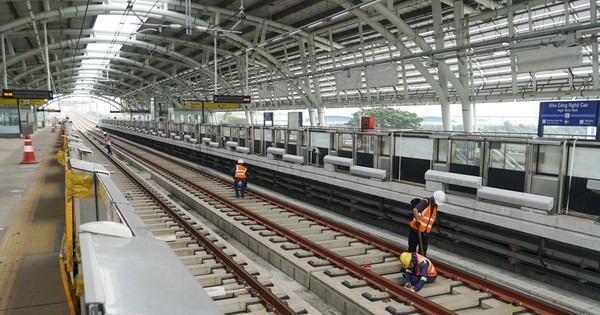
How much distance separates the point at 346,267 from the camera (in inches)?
288

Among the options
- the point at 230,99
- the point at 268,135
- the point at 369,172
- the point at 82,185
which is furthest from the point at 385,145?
the point at 230,99

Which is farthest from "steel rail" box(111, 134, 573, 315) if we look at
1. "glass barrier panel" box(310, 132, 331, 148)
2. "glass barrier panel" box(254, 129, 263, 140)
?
"glass barrier panel" box(254, 129, 263, 140)

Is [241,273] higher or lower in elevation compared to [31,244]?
lower

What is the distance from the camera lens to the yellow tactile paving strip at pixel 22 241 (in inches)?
231

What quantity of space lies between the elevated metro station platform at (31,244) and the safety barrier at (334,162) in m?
7.06

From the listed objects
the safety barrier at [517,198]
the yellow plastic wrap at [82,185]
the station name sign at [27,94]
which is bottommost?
the safety barrier at [517,198]

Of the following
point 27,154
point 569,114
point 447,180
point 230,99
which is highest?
point 230,99

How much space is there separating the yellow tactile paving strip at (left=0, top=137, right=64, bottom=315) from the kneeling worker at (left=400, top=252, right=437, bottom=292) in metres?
5.24

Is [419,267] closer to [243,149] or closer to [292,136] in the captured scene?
[292,136]

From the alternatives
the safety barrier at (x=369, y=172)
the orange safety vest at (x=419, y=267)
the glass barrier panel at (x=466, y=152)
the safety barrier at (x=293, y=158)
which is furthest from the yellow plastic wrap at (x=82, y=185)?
the safety barrier at (x=293, y=158)

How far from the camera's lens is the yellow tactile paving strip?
5.86 m

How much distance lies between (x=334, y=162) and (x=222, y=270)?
6.16 metres

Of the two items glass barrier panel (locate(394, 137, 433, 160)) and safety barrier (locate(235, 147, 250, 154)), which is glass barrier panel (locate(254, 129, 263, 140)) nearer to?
safety barrier (locate(235, 147, 250, 154))

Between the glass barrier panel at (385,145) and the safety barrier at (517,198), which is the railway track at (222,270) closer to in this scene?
the safety barrier at (517,198)
